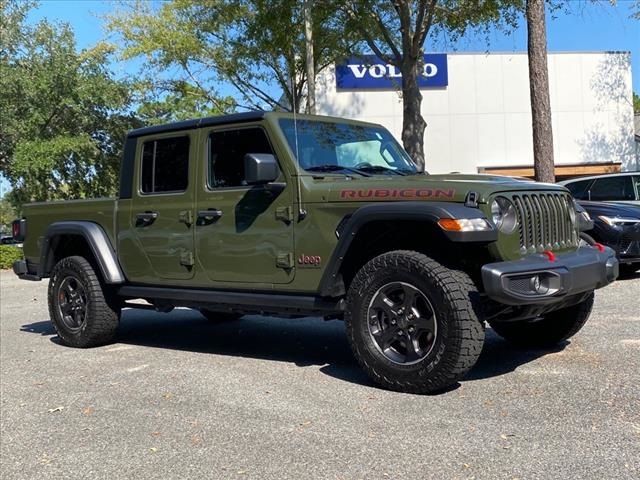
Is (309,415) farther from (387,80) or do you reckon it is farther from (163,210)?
(387,80)

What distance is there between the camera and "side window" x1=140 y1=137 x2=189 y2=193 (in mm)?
6102

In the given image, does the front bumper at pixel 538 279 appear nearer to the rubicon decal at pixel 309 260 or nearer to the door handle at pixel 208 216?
the rubicon decal at pixel 309 260

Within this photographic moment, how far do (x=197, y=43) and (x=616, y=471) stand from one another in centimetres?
2023

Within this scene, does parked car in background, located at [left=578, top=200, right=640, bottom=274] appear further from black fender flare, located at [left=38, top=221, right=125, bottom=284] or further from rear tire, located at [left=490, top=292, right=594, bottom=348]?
black fender flare, located at [left=38, top=221, right=125, bottom=284]

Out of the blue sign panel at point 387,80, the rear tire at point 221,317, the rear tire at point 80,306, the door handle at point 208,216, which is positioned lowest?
the rear tire at point 221,317

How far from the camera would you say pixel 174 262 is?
6027 millimetres

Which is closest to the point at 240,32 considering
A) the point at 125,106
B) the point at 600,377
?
the point at 125,106

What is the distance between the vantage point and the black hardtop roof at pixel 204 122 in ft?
18.5

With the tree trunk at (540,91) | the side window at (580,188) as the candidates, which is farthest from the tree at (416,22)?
the side window at (580,188)

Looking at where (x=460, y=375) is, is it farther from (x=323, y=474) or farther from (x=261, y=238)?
(x=261, y=238)

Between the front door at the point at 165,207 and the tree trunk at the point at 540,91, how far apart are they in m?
8.32

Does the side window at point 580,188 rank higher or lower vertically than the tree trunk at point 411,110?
lower

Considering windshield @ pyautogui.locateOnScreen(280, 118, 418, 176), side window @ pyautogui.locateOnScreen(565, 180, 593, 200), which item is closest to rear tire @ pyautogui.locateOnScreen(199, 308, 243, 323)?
windshield @ pyautogui.locateOnScreen(280, 118, 418, 176)

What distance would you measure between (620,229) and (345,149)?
17.3ft
